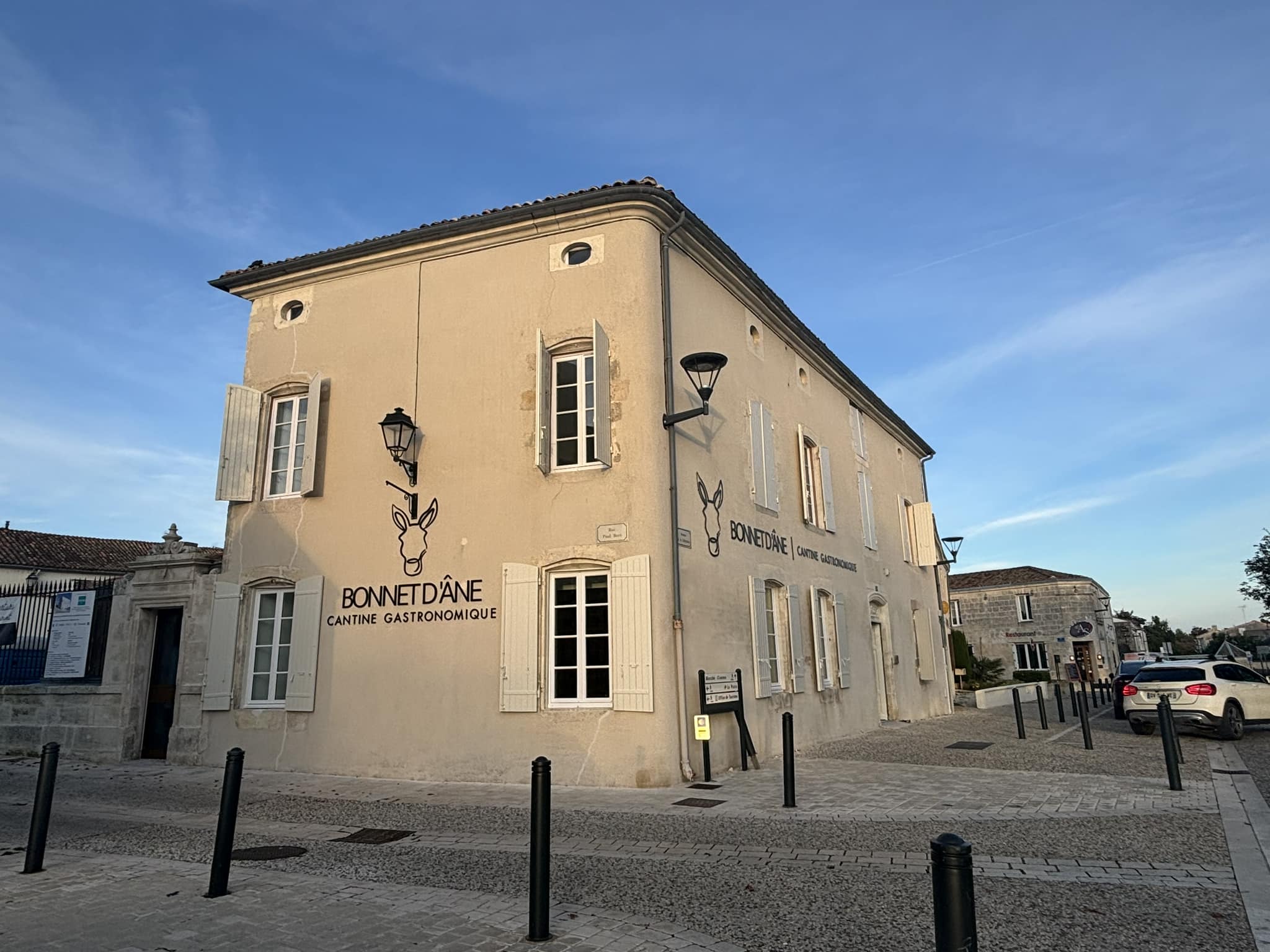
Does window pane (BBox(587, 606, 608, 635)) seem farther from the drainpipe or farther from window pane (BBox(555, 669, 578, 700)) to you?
the drainpipe

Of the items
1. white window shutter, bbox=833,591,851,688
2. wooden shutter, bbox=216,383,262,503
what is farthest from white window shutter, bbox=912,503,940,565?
wooden shutter, bbox=216,383,262,503

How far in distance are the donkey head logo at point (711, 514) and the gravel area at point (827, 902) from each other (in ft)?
17.5

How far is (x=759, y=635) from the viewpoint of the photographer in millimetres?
11125

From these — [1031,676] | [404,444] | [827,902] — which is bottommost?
[827,902]

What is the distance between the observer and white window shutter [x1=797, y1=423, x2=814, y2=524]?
13.8 m

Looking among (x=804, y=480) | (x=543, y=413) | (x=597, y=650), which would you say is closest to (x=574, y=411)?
(x=543, y=413)

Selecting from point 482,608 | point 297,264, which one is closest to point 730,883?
point 482,608

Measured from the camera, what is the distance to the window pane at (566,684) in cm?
917

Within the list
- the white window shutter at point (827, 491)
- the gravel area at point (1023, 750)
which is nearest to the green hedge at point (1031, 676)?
the gravel area at point (1023, 750)

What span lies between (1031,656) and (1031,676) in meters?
7.58

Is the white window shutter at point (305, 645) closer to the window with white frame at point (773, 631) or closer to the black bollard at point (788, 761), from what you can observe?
the window with white frame at point (773, 631)

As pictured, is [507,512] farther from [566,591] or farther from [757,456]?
[757,456]

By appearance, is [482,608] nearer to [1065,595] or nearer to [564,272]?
[564,272]

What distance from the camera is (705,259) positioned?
11430 mm
